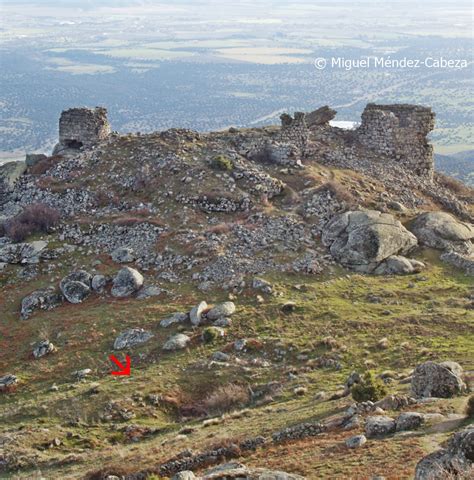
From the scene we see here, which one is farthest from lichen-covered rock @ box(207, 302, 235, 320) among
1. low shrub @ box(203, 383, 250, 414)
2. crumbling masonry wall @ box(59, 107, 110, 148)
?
crumbling masonry wall @ box(59, 107, 110, 148)

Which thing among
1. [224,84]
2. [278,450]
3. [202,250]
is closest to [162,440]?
[278,450]

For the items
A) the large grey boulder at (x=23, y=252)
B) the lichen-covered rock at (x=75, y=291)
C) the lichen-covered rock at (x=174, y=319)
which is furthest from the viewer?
the large grey boulder at (x=23, y=252)

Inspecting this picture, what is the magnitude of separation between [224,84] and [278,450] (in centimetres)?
18686

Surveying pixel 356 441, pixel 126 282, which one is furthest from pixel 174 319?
pixel 356 441

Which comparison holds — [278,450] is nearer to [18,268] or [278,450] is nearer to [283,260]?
[283,260]

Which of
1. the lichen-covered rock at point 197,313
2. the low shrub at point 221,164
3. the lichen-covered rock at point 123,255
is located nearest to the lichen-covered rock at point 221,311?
the lichen-covered rock at point 197,313

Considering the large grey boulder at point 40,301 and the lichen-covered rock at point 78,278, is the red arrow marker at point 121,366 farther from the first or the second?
the lichen-covered rock at point 78,278

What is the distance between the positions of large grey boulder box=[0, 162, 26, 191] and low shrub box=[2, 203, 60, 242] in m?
6.73

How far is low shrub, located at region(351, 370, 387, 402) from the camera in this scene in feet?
67.7

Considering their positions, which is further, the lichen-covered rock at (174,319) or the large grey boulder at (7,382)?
the lichen-covered rock at (174,319)

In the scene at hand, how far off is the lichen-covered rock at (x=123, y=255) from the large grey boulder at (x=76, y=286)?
1.75 m

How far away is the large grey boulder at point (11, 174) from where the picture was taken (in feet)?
144

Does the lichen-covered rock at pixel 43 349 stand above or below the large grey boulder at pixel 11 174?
below

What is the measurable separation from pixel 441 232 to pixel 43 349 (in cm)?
2116
